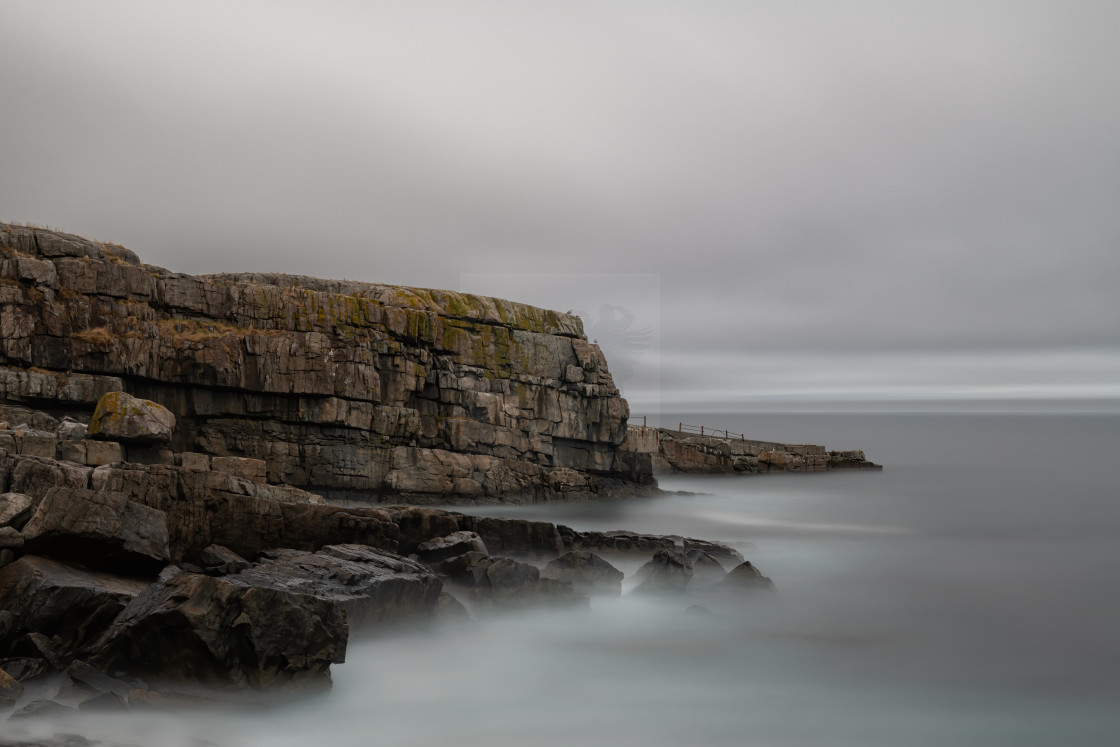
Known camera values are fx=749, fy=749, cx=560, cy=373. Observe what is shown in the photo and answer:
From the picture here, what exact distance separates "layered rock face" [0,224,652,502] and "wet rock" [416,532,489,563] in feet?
33.4

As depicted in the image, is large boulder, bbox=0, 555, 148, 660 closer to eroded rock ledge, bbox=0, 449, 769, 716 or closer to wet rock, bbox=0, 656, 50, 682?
eroded rock ledge, bbox=0, 449, 769, 716

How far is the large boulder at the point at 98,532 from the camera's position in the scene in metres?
12.6

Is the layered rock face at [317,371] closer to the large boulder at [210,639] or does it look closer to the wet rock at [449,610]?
the wet rock at [449,610]

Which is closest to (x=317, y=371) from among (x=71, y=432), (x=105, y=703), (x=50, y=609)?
(x=71, y=432)

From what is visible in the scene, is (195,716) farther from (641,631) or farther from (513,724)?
(641,631)

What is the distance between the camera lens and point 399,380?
1302 inches

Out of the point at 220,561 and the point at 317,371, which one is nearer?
the point at 220,561

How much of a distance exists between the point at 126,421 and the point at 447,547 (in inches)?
430

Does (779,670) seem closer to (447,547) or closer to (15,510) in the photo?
(447,547)

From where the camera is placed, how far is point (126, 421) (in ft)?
71.8

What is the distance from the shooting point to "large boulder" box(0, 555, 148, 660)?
36.2 ft

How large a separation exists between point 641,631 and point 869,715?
16.0 ft

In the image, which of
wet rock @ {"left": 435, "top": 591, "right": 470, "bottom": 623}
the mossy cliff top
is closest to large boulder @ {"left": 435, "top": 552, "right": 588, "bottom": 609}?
wet rock @ {"left": 435, "top": 591, "right": 470, "bottom": 623}

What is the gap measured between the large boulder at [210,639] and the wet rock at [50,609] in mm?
754
